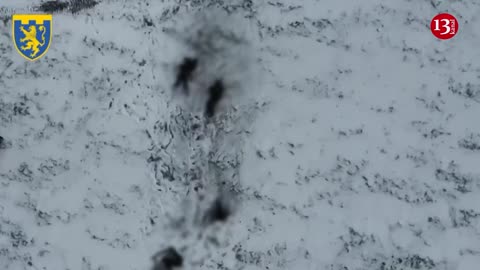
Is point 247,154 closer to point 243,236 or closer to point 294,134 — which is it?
point 294,134

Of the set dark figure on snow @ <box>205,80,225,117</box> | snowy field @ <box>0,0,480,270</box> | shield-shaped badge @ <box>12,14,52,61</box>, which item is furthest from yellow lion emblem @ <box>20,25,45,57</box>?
dark figure on snow @ <box>205,80,225,117</box>

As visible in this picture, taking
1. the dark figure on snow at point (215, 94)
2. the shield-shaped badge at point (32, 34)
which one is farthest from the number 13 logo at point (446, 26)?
the shield-shaped badge at point (32, 34)

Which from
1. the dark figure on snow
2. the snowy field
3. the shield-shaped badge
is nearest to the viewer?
the snowy field

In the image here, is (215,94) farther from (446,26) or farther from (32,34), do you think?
(446,26)

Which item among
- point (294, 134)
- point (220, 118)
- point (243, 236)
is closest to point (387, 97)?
point (294, 134)

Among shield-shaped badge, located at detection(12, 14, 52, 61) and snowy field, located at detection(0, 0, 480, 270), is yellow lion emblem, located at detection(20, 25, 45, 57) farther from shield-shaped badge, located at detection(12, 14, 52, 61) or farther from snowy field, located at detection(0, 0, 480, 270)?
snowy field, located at detection(0, 0, 480, 270)

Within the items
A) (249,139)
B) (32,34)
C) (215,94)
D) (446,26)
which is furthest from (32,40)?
(446,26)
